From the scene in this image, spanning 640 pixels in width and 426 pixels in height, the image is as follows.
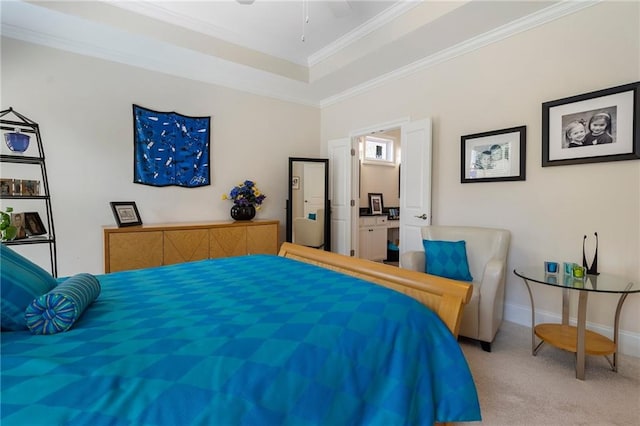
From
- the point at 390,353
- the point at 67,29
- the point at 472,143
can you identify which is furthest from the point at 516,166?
the point at 67,29

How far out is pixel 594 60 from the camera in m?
2.42

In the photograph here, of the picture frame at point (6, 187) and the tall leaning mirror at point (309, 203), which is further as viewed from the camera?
the tall leaning mirror at point (309, 203)

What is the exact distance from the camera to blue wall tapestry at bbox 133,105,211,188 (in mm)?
3545

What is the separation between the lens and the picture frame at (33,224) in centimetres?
273

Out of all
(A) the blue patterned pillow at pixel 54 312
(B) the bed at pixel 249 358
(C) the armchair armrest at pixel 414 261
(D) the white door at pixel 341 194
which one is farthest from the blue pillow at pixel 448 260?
(A) the blue patterned pillow at pixel 54 312

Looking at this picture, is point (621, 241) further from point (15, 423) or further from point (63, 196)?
point (63, 196)

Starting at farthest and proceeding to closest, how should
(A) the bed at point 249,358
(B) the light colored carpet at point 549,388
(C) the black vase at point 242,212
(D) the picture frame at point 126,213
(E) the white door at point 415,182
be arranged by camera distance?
1. (C) the black vase at point 242,212
2. (E) the white door at point 415,182
3. (D) the picture frame at point 126,213
4. (B) the light colored carpet at point 549,388
5. (A) the bed at point 249,358

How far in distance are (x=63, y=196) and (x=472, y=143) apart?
4377 millimetres

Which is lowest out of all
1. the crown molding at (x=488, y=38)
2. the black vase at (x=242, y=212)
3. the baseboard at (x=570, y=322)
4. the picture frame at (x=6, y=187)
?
the baseboard at (x=570, y=322)

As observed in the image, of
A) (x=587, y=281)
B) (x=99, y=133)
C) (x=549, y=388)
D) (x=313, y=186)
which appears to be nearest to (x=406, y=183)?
(x=313, y=186)

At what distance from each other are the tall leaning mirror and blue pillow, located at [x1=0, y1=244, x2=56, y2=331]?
11.8 ft

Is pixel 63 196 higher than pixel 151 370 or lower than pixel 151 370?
higher

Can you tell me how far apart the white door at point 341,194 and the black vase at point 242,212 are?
144cm

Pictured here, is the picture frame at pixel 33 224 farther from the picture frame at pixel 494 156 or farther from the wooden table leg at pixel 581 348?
the wooden table leg at pixel 581 348
